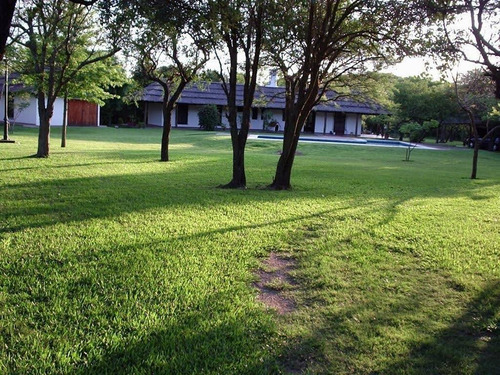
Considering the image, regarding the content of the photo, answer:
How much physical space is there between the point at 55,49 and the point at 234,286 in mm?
A: 12722

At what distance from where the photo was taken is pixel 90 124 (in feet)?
138

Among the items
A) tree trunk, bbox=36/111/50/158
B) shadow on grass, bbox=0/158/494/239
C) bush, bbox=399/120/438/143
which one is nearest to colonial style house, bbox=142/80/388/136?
bush, bbox=399/120/438/143

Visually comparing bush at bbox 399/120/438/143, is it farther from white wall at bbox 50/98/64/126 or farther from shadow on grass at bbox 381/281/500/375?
shadow on grass at bbox 381/281/500/375

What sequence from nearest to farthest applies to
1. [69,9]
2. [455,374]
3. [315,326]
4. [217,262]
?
[455,374] → [315,326] → [217,262] → [69,9]

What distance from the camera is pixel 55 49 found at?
1415 cm

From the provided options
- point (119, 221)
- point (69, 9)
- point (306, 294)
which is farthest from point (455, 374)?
point (69, 9)

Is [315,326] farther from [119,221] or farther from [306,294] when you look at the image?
[119,221]

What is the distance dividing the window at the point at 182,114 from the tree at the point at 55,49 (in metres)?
27.9

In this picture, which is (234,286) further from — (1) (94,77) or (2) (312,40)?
(1) (94,77)

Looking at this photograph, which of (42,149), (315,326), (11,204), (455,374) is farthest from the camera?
(42,149)

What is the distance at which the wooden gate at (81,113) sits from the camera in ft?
134

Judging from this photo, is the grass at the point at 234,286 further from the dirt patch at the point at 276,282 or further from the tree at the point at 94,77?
the tree at the point at 94,77

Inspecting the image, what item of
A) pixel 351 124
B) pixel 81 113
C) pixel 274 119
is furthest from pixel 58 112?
pixel 351 124

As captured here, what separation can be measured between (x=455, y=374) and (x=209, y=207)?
5.40 metres
